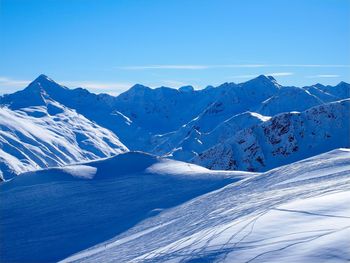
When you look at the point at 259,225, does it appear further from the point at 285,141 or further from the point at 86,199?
the point at 285,141

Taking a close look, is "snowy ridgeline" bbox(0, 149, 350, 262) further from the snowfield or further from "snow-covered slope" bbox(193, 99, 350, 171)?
"snow-covered slope" bbox(193, 99, 350, 171)

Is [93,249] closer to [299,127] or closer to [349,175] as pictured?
[349,175]

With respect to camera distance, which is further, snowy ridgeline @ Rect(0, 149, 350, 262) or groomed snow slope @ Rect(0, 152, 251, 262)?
groomed snow slope @ Rect(0, 152, 251, 262)

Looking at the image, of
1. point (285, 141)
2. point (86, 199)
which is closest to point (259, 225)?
point (86, 199)

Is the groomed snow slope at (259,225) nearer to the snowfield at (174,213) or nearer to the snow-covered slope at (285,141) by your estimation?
the snowfield at (174,213)

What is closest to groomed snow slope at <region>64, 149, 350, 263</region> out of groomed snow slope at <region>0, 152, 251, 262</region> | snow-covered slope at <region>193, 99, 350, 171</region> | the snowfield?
the snowfield
